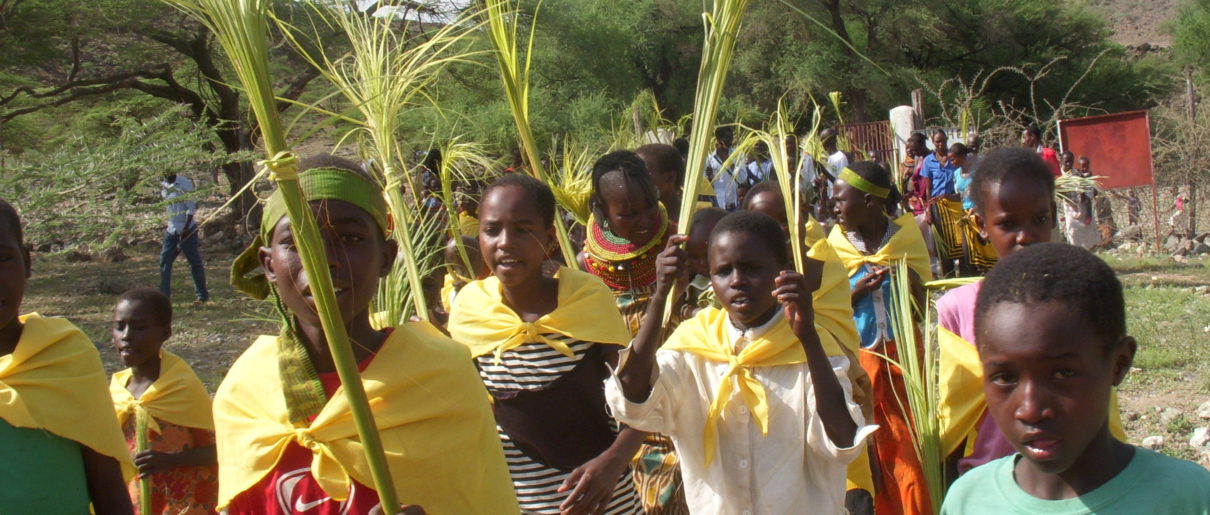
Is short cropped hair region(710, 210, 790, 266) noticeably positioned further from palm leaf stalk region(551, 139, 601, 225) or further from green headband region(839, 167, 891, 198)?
palm leaf stalk region(551, 139, 601, 225)

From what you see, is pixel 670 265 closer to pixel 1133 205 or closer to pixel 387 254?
pixel 387 254

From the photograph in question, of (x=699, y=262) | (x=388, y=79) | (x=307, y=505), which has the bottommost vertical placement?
(x=307, y=505)

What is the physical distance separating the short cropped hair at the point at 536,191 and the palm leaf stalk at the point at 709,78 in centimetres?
54

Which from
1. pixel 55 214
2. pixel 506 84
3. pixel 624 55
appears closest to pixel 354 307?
pixel 506 84

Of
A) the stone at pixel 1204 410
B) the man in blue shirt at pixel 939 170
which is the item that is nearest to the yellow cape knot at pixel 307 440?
the stone at pixel 1204 410

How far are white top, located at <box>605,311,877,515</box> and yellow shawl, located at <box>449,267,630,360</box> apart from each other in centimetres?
25

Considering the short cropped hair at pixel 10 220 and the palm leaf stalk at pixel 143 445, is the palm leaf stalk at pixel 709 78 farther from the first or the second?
the palm leaf stalk at pixel 143 445

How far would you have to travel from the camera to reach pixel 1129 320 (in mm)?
9719

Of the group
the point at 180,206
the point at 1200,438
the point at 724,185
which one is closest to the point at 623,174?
the point at 1200,438

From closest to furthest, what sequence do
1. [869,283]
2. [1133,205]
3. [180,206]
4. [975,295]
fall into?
[975,295]
[869,283]
[180,206]
[1133,205]

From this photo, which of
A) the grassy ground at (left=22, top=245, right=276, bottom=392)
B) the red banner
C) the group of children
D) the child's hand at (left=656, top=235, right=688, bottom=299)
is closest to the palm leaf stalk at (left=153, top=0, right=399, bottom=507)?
the group of children

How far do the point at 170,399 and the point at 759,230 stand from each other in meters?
2.42

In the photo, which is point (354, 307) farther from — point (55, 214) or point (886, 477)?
point (55, 214)

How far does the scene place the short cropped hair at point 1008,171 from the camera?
3.43 m
